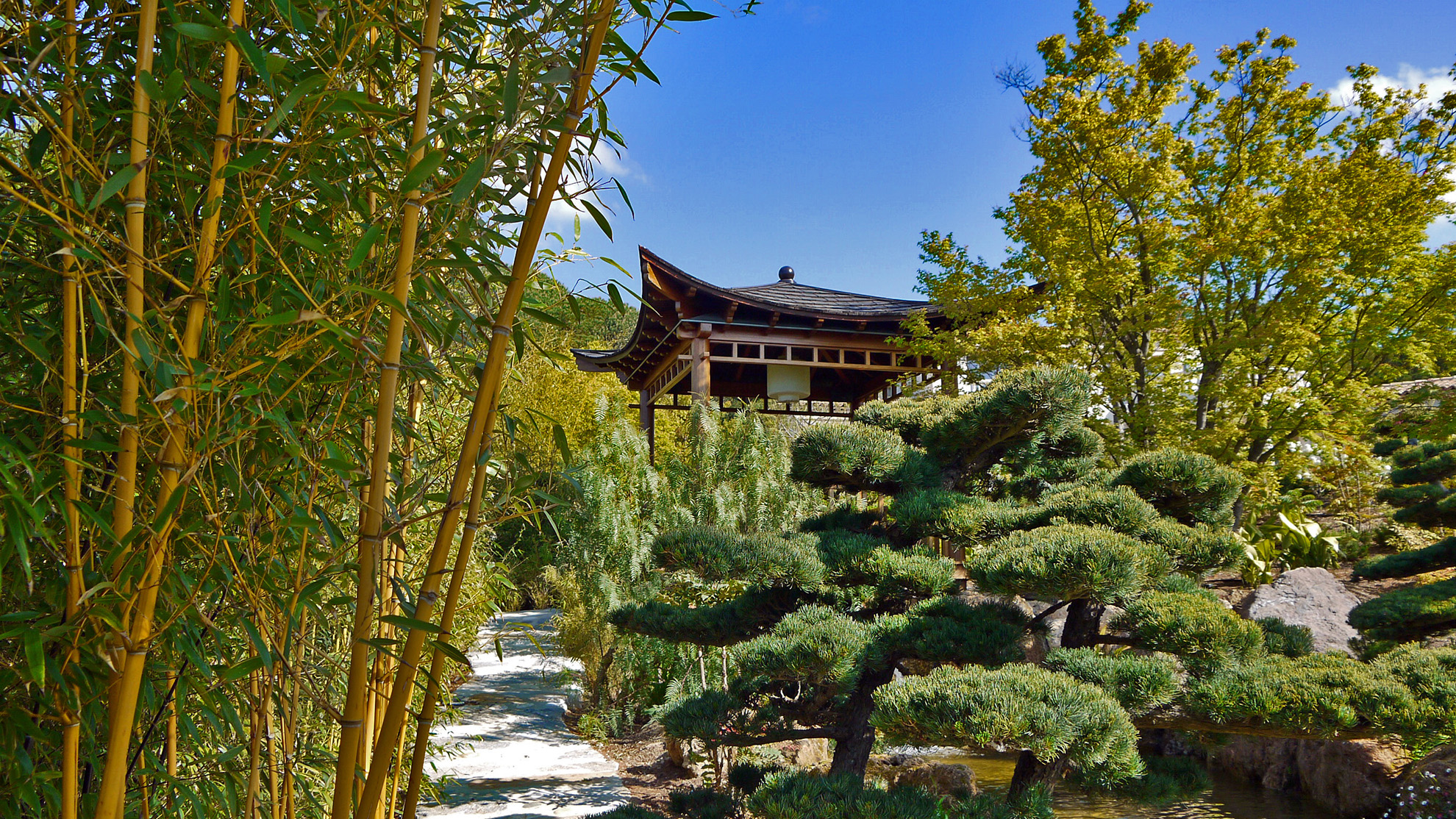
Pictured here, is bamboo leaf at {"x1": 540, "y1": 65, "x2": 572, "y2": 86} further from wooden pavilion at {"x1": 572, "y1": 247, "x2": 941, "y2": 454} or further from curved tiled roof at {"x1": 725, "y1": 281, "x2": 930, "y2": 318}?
curved tiled roof at {"x1": 725, "y1": 281, "x2": 930, "y2": 318}

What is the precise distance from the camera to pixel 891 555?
2.90 metres

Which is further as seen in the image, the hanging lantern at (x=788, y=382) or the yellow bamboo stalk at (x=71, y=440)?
the hanging lantern at (x=788, y=382)

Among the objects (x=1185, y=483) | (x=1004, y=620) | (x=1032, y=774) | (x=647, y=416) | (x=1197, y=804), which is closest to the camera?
(x=1032, y=774)

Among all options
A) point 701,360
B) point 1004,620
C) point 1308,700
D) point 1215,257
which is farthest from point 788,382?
point 1308,700

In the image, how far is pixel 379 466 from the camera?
78 cm

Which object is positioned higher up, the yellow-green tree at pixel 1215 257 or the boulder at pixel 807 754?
the yellow-green tree at pixel 1215 257

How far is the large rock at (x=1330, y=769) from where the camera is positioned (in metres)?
4.79

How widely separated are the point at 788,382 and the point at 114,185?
296 inches

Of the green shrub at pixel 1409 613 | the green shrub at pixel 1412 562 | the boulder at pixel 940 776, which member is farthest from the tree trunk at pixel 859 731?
the green shrub at pixel 1412 562

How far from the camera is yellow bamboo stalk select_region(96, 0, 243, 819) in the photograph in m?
0.77

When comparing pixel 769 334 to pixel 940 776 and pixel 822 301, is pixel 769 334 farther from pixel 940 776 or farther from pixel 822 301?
pixel 940 776

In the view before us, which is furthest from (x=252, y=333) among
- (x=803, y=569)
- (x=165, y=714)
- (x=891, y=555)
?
(x=891, y=555)

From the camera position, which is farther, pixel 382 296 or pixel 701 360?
pixel 701 360

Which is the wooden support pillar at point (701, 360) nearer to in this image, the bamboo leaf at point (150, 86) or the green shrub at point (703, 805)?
the green shrub at point (703, 805)
